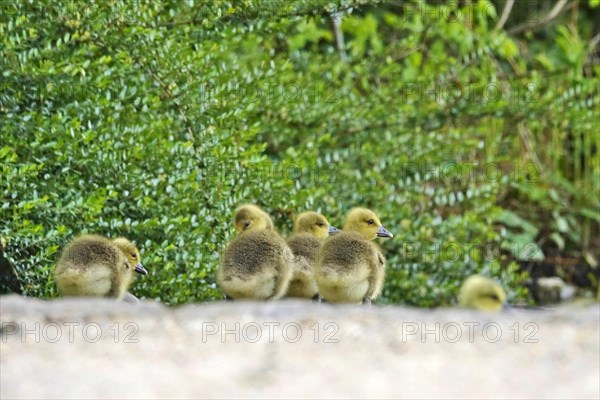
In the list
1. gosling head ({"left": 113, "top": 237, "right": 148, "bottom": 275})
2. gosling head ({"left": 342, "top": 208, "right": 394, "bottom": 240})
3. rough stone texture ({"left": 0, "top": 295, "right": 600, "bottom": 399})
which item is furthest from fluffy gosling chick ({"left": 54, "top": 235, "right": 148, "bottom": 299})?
gosling head ({"left": 342, "top": 208, "right": 394, "bottom": 240})

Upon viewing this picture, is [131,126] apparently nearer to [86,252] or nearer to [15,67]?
[15,67]

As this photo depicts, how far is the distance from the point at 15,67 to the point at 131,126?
774mm

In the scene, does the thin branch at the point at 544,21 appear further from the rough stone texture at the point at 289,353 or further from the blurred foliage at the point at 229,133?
the rough stone texture at the point at 289,353

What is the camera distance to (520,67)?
1192cm

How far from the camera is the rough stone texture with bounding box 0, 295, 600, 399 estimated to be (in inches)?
149

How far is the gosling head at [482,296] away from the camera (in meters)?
5.63

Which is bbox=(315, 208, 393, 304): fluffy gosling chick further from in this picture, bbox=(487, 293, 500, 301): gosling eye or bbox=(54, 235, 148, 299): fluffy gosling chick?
bbox=(54, 235, 148, 299): fluffy gosling chick

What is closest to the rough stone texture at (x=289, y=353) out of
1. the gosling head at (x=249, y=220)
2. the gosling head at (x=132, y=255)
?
the gosling head at (x=132, y=255)

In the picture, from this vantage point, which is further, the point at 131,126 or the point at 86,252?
the point at 131,126

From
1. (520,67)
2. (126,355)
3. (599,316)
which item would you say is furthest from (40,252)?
(520,67)

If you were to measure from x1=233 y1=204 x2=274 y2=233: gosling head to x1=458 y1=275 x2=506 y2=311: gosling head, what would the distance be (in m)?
1.15

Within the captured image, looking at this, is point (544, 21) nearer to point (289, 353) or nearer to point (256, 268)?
→ point (256, 268)

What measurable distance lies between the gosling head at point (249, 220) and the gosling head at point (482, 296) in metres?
1.15

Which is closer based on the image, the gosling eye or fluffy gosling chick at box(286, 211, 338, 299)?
the gosling eye
